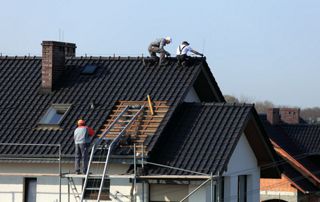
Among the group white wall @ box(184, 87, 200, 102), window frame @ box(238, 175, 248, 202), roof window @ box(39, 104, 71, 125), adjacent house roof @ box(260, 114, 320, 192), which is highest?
adjacent house roof @ box(260, 114, 320, 192)

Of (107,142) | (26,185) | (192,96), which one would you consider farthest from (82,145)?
(192,96)

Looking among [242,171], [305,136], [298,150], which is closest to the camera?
[242,171]

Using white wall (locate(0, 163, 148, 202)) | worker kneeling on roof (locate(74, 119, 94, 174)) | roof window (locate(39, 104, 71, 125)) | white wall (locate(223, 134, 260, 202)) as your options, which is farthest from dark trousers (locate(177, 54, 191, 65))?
worker kneeling on roof (locate(74, 119, 94, 174))

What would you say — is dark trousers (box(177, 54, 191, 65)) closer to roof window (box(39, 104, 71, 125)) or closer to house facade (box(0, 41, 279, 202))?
house facade (box(0, 41, 279, 202))

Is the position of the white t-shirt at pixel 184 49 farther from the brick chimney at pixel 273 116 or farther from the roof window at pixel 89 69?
the brick chimney at pixel 273 116

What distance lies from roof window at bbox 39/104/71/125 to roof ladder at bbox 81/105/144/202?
194cm

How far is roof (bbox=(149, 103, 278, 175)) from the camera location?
25.8 meters

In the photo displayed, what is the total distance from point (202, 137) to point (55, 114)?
16.2 feet

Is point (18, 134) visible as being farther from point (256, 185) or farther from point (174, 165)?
point (256, 185)

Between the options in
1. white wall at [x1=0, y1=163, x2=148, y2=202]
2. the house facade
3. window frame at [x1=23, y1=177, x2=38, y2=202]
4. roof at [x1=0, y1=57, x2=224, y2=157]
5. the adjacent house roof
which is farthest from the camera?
the adjacent house roof

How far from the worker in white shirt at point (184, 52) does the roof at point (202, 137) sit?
64.8 inches

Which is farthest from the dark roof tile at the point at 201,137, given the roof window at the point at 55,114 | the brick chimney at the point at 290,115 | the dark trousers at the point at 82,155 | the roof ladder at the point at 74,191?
the brick chimney at the point at 290,115

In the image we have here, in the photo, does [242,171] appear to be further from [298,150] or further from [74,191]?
[298,150]

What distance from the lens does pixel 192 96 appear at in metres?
30.2
